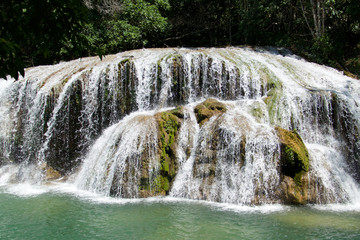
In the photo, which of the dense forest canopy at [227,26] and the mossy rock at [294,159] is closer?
the mossy rock at [294,159]

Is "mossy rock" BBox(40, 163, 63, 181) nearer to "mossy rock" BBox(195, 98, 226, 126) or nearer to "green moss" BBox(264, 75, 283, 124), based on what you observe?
"mossy rock" BBox(195, 98, 226, 126)

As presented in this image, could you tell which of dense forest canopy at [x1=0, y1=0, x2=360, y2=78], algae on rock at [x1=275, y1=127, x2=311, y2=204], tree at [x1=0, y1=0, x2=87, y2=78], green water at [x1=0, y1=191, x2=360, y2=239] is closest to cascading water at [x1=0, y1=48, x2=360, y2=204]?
algae on rock at [x1=275, y1=127, x2=311, y2=204]

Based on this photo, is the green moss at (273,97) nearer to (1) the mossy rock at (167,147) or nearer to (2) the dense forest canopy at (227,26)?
(1) the mossy rock at (167,147)

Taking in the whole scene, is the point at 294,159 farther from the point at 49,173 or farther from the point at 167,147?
the point at 49,173

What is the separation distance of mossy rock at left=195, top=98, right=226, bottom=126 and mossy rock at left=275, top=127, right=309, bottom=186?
2266 millimetres

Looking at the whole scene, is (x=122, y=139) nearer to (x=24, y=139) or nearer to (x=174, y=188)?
(x=174, y=188)

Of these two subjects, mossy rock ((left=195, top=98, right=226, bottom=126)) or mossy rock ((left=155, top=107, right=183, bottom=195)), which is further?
mossy rock ((left=195, top=98, right=226, bottom=126))

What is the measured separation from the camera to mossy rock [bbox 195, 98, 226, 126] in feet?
32.3

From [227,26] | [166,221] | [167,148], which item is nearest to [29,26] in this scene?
[166,221]

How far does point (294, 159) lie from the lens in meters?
8.11

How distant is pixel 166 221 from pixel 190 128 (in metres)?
3.55

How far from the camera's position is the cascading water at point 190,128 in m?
8.27

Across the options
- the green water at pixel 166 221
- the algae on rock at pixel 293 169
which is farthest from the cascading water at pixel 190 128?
the green water at pixel 166 221

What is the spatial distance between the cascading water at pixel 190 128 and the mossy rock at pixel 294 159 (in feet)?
0.08
